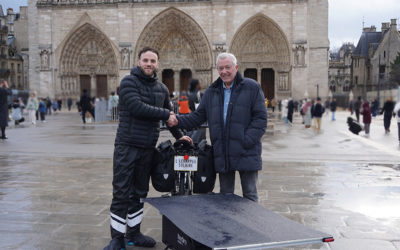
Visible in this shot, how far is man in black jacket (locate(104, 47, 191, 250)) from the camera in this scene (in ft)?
12.3

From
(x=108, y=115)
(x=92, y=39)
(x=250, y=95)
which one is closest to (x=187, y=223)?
(x=250, y=95)

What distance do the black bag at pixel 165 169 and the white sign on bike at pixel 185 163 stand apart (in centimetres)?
10

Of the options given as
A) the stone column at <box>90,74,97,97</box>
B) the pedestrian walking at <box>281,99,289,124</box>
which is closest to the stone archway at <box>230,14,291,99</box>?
the pedestrian walking at <box>281,99,289,124</box>

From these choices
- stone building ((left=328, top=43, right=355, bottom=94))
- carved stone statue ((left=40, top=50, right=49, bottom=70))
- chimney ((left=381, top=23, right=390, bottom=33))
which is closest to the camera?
carved stone statue ((left=40, top=50, right=49, bottom=70))

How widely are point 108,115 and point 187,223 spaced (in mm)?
A: 18843

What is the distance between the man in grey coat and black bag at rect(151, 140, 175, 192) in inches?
15.8

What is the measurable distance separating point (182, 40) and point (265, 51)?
6339 mm

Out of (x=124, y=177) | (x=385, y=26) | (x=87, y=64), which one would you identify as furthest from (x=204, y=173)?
(x=385, y=26)

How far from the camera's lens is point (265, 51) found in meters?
32.1

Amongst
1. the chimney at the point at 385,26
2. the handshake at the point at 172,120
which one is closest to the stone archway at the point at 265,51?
the handshake at the point at 172,120

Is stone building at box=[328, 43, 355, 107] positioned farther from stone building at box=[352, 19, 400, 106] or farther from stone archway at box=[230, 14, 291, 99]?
stone archway at box=[230, 14, 291, 99]

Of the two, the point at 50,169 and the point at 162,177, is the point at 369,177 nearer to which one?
the point at 162,177

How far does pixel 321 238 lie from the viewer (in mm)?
2629

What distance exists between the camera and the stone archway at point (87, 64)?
32906 mm
